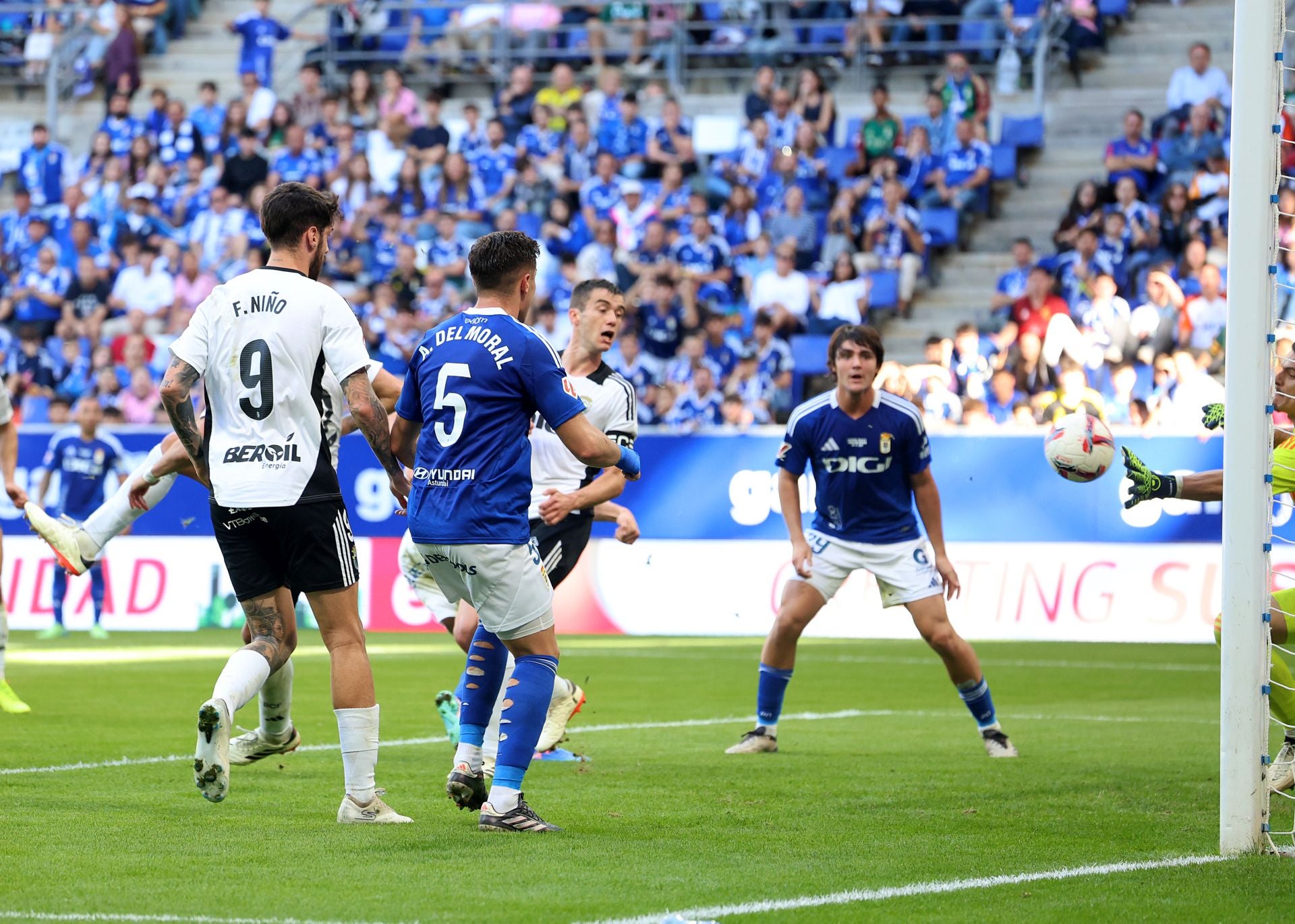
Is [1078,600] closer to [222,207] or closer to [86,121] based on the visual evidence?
[222,207]

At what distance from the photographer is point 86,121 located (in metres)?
29.3

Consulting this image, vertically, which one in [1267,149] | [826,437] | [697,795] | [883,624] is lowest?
[883,624]

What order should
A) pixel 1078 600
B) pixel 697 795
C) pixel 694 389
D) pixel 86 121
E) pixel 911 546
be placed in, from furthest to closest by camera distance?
1. pixel 86 121
2. pixel 694 389
3. pixel 1078 600
4. pixel 911 546
5. pixel 697 795

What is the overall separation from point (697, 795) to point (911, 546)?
9.36ft

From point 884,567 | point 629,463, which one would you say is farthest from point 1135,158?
point 629,463

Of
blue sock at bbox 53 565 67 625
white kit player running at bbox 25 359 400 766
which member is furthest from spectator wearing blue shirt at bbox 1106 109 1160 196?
white kit player running at bbox 25 359 400 766

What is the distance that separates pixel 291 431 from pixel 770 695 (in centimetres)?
416

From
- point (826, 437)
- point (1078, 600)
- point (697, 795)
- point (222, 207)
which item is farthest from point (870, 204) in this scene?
point (697, 795)

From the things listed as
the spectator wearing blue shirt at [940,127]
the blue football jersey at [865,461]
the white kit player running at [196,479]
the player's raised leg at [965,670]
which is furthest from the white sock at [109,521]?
the spectator wearing blue shirt at [940,127]

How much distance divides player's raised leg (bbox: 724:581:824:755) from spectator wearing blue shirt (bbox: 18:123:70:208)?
19.2 metres

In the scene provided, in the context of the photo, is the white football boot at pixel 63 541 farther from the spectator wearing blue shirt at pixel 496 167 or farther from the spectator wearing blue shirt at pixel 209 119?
the spectator wearing blue shirt at pixel 209 119

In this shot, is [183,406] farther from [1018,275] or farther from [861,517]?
[1018,275]

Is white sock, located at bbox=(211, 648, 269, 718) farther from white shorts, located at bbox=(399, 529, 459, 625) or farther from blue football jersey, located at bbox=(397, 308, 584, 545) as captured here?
white shorts, located at bbox=(399, 529, 459, 625)

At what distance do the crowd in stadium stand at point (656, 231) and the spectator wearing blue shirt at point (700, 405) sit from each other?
3cm
